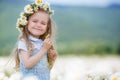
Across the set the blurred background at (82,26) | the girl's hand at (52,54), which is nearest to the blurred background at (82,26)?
the blurred background at (82,26)

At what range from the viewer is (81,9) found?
11.1m

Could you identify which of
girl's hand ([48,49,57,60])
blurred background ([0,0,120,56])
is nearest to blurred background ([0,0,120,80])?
blurred background ([0,0,120,56])

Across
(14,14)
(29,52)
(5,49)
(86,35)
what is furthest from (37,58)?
(86,35)

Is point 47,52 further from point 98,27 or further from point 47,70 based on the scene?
point 98,27

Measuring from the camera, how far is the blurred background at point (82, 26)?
10508 millimetres

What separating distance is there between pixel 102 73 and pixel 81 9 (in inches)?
299

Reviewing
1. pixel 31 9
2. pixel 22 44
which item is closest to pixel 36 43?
pixel 22 44

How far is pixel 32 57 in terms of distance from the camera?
3.42 metres

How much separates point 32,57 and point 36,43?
156 mm

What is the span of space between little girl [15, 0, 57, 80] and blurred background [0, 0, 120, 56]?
6.42m

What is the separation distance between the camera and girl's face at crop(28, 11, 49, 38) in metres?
3.53

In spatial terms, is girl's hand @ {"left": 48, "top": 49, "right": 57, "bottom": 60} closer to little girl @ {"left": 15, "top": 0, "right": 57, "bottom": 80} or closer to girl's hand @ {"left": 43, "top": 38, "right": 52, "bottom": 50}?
little girl @ {"left": 15, "top": 0, "right": 57, "bottom": 80}

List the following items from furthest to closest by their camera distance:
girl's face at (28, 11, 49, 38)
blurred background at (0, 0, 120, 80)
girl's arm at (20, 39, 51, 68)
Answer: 1. blurred background at (0, 0, 120, 80)
2. girl's face at (28, 11, 49, 38)
3. girl's arm at (20, 39, 51, 68)

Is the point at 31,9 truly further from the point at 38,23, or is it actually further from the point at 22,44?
the point at 22,44
